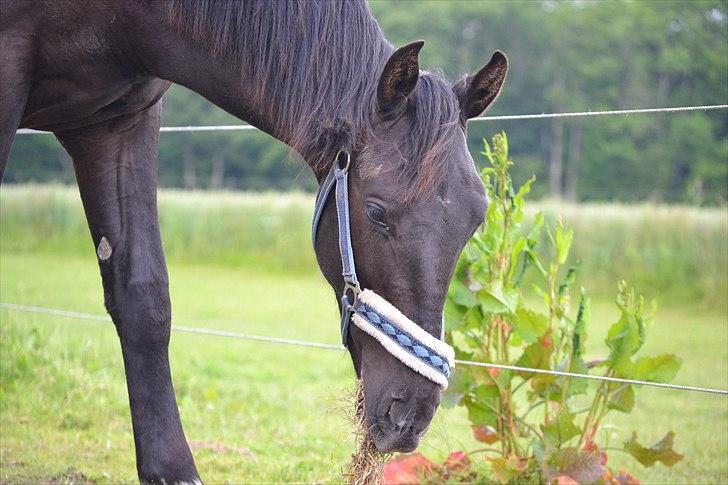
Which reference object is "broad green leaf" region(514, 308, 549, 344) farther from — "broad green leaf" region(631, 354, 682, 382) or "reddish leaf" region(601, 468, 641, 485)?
"reddish leaf" region(601, 468, 641, 485)

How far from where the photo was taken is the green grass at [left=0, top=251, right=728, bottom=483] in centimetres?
376

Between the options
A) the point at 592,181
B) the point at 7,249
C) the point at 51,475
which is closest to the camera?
the point at 51,475

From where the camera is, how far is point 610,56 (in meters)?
30.4

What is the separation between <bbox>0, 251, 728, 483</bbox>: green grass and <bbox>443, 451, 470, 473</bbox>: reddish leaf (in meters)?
0.10

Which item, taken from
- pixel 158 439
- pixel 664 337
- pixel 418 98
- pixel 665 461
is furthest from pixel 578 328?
pixel 664 337

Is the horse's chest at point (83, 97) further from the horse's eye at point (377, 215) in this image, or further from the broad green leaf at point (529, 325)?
the broad green leaf at point (529, 325)

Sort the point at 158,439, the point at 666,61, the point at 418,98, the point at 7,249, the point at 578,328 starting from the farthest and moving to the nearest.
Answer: the point at 666,61 < the point at 7,249 < the point at 578,328 < the point at 158,439 < the point at 418,98

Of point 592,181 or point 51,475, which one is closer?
point 51,475

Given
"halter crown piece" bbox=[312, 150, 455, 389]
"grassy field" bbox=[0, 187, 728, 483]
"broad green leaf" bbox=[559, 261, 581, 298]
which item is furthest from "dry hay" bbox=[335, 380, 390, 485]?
"broad green leaf" bbox=[559, 261, 581, 298]

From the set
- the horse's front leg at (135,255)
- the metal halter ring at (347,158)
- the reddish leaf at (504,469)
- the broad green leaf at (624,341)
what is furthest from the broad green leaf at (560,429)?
the metal halter ring at (347,158)

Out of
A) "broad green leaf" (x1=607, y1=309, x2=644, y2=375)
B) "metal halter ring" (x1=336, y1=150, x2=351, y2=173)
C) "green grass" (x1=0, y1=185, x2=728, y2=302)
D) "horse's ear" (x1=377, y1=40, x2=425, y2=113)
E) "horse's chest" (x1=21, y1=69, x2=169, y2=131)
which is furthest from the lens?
"green grass" (x1=0, y1=185, x2=728, y2=302)

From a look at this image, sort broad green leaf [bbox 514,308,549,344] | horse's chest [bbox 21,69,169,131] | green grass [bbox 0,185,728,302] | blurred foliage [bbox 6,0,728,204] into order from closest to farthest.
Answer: horse's chest [bbox 21,69,169,131], broad green leaf [bbox 514,308,549,344], green grass [bbox 0,185,728,302], blurred foliage [bbox 6,0,728,204]

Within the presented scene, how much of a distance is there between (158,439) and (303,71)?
4.51ft

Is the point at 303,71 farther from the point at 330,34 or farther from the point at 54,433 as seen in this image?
the point at 54,433
